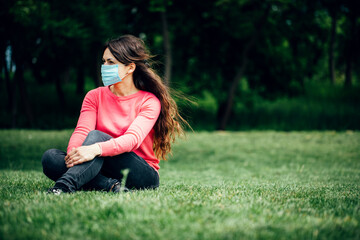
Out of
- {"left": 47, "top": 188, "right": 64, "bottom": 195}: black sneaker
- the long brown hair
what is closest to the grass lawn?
{"left": 47, "top": 188, "right": 64, "bottom": 195}: black sneaker

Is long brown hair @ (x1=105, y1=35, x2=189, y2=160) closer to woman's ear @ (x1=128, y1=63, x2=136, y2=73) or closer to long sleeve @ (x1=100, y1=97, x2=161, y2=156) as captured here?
woman's ear @ (x1=128, y1=63, x2=136, y2=73)

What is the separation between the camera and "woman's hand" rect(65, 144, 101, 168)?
3.59 meters

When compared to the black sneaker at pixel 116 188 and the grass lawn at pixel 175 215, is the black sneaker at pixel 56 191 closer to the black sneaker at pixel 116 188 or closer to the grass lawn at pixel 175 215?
the grass lawn at pixel 175 215

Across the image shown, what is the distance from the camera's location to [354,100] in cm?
2377

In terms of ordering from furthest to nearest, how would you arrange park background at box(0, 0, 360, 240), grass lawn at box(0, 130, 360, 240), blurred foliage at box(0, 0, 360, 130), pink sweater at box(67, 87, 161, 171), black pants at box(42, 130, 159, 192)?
1. blurred foliage at box(0, 0, 360, 130)
2. pink sweater at box(67, 87, 161, 171)
3. black pants at box(42, 130, 159, 192)
4. park background at box(0, 0, 360, 240)
5. grass lawn at box(0, 130, 360, 240)

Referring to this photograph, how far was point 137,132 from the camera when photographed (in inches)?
154

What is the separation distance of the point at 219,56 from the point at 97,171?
2113 centimetres

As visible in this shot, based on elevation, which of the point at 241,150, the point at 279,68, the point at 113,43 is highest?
the point at 113,43

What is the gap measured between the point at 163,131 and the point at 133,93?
2.13ft

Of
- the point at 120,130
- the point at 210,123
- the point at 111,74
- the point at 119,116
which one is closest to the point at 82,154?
the point at 120,130

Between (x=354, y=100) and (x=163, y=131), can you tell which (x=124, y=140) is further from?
(x=354, y=100)

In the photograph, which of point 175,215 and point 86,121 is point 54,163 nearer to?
point 86,121

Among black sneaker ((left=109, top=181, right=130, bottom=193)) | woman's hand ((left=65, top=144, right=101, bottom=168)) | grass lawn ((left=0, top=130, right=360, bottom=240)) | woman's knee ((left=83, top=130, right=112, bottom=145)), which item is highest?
woman's knee ((left=83, top=130, right=112, bottom=145))

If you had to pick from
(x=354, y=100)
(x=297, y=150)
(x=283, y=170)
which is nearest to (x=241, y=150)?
(x=297, y=150)
